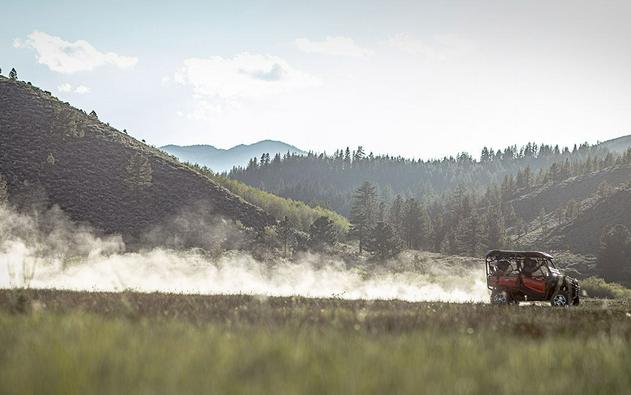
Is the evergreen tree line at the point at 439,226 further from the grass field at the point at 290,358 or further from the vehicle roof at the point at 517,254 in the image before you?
the grass field at the point at 290,358

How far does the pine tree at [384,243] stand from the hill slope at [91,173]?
36615 mm

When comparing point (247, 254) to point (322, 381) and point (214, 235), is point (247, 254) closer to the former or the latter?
point (214, 235)

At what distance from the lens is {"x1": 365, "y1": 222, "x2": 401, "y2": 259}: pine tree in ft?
316

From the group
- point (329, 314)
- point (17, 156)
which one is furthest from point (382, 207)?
point (329, 314)

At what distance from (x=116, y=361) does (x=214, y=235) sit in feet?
345

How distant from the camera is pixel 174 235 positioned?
4213 inches

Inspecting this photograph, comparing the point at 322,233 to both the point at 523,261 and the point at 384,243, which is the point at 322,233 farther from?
the point at 523,261

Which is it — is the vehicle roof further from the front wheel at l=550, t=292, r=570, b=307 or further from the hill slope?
the hill slope

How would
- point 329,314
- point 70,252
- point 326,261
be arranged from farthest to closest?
1. point 326,261
2. point 70,252
3. point 329,314

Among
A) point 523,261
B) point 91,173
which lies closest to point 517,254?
point 523,261

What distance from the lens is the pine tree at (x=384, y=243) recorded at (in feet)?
316

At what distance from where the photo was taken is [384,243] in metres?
96.4

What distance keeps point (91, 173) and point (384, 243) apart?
63.1 meters

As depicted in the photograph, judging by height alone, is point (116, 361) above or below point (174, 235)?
below
